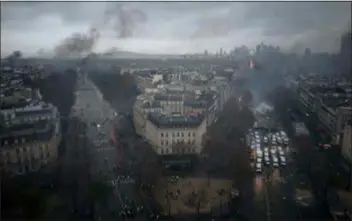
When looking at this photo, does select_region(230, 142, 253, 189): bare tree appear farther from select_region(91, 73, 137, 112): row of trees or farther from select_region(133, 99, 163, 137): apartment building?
select_region(91, 73, 137, 112): row of trees

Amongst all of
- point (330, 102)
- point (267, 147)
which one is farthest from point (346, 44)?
point (267, 147)

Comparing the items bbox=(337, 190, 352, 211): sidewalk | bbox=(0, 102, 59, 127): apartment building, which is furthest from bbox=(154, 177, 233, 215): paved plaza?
bbox=(0, 102, 59, 127): apartment building

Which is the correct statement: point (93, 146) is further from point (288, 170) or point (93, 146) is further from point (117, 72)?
point (288, 170)

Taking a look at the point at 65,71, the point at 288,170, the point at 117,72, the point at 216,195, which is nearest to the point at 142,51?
the point at 117,72

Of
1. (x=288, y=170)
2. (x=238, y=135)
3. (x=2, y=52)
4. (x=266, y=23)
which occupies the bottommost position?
(x=288, y=170)

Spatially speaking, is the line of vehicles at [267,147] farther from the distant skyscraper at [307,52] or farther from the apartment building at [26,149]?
the apartment building at [26,149]

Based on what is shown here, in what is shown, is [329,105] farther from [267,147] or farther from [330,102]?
[267,147]
